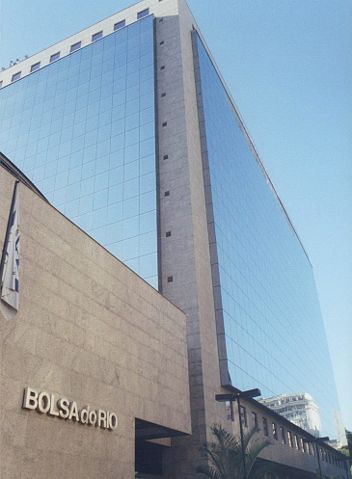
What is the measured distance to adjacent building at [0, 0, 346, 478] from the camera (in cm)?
4103

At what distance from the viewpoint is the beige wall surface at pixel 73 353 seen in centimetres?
1766

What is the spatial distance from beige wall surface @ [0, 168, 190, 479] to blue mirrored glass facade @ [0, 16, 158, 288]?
13507 millimetres

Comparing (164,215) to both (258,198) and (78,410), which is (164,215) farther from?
(258,198)

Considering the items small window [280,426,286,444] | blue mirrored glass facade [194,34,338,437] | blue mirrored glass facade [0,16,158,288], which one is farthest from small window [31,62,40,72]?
small window [280,426,286,444]

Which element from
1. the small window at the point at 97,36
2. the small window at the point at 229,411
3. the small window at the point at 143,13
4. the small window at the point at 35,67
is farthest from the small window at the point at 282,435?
the small window at the point at 35,67

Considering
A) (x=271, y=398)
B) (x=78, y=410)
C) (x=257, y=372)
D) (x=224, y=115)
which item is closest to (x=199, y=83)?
(x=224, y=115)

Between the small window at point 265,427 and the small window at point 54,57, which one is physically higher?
the small window at point 54,57

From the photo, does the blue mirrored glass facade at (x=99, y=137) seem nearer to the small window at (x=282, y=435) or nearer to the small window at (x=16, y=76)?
the small window at (x=16, y=76)

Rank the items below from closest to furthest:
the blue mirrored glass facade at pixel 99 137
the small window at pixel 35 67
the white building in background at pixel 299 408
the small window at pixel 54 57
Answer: the blue mirrored glass facade at pixel 99 137 → the white building in background at pixel 299 408 → the small window at pixel 54 57 → the small window at pixel 35 67

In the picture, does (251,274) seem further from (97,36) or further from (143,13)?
(97,36)

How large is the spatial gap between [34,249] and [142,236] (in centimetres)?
2275

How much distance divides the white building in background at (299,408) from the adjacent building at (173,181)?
3.83 feet

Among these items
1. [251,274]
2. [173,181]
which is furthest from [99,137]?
Result: [251,274]

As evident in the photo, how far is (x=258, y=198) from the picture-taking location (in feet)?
246
